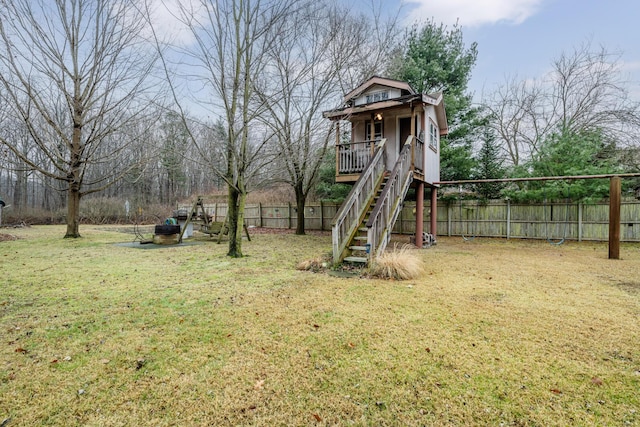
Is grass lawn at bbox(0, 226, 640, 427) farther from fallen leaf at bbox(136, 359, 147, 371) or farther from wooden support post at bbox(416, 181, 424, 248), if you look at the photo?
wooden support post at bbox(416, 181, 424, 248)

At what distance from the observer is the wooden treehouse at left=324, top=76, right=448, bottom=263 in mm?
7344

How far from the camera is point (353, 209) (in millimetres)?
7848

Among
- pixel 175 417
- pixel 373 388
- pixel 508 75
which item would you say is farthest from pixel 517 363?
pixel 508 75

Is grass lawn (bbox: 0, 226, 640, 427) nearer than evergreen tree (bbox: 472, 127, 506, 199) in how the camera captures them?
Yes

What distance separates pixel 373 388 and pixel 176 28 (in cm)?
887

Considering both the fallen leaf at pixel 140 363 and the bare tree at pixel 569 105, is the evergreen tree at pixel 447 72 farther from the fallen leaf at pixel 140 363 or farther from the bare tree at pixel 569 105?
the fallen leaf at pixel 140 363

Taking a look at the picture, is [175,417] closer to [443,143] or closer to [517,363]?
[517,363]

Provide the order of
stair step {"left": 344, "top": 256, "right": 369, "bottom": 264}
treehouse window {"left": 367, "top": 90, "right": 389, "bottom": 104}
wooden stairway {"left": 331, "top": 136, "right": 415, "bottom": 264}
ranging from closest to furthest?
stair step {"left": 344, "top": 256, "right": 369, "bottom": 264} → wooden stairway {"left": 331, "top": 136, "right": 415, "bottom": 264} → treehouse window {"left": 367, "top": 90, "right": 389, "bottom": 104}

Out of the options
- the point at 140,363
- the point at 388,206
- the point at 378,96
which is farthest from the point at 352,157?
the point at 140,363

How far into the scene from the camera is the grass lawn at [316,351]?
6.89 feet

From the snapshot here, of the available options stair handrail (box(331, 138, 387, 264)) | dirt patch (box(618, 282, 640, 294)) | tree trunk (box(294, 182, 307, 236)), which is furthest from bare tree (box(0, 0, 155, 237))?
dirt patch (box(618, 282, 640, 294))

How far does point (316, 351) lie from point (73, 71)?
13.6 meters

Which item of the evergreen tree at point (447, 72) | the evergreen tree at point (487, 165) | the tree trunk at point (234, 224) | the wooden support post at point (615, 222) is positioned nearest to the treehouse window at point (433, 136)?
the evergreen tree at point (447, 72)

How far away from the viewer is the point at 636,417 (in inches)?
79.5
